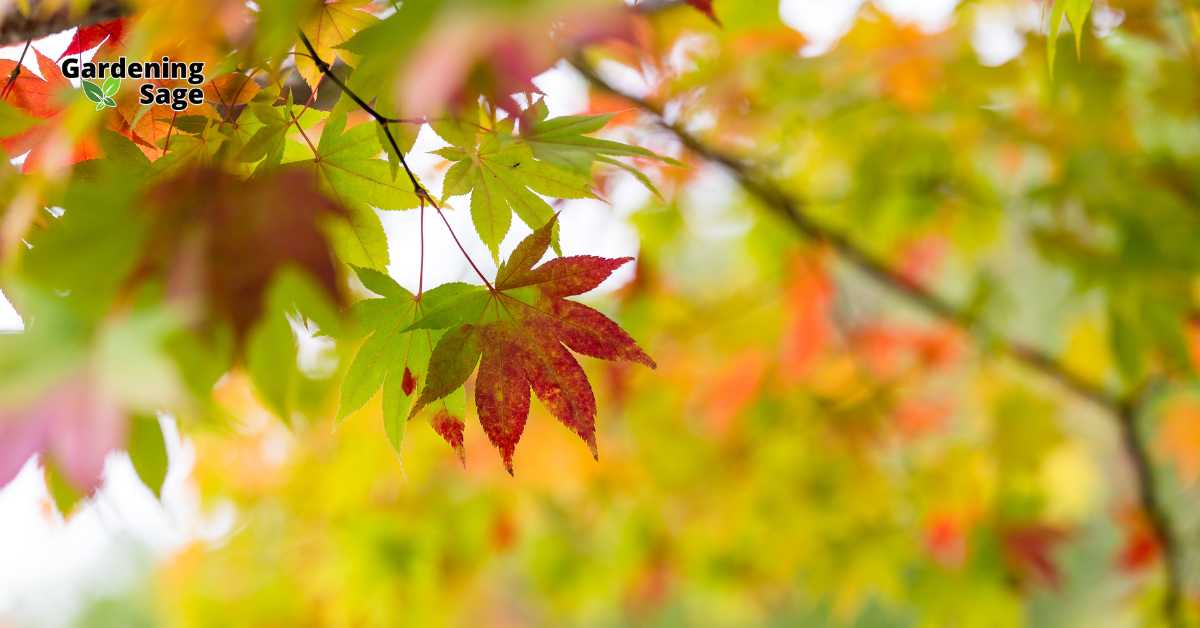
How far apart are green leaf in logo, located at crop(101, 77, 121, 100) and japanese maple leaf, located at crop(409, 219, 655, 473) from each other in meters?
0.23

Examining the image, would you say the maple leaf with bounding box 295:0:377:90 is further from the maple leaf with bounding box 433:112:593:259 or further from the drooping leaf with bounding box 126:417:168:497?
the drooping leaf with bounding box 126:417:168:497

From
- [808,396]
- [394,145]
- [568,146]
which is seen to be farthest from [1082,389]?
[394,145]

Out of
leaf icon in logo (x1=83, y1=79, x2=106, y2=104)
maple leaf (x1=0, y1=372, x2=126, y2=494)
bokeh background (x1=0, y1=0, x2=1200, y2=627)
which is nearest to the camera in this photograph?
maple leaf (x1=0, y1=372, x2=126, y2=494)

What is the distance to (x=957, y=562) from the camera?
57.1 inches

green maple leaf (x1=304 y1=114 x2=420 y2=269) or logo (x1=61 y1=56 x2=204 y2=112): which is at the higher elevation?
logo (x1=61 y1=56 x2=204 y2=112)

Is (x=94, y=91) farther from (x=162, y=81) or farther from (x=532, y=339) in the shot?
(x=532, y=339)

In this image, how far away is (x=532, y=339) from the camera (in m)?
0.50

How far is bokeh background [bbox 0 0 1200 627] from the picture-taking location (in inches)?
44.1

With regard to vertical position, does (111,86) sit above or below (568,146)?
above

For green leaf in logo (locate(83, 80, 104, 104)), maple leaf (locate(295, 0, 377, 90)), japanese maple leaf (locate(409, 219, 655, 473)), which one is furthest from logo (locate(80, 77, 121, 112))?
japanese maple leaf (locate(409, 219, 655, 473))

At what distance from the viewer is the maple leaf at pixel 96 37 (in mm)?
573

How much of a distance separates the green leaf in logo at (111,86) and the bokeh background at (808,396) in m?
0.51

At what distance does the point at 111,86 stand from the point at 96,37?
3.6 inches

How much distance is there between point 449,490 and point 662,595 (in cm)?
54
